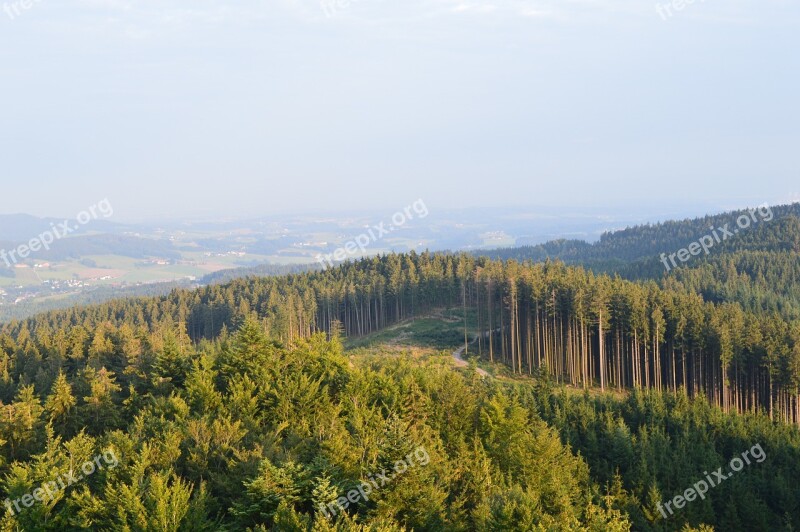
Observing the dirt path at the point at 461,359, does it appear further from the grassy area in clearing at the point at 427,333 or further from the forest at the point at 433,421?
the forest at the point at 433,421

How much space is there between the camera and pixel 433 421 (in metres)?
40.7

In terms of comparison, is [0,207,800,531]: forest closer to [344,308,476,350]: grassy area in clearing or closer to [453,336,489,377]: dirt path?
[453,336,489,377]: dirt path

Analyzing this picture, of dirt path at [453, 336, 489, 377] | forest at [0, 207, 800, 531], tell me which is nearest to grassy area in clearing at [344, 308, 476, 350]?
dirt path at [453, 336, 489, 377]

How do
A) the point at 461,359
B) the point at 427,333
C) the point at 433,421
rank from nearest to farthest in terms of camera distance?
1. the point at 433,421
2. the point at 461,359
3. the point at 427,333

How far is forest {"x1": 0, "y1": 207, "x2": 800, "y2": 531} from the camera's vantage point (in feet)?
77.7

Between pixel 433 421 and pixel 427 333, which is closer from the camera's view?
pixel 433 421

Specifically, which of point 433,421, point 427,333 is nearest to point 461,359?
point 427,333

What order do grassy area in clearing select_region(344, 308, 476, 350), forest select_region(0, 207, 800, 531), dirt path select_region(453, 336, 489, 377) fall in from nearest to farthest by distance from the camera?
forest select_region(0, 207, 800, 531)
dirt path select_region(453, 336, 489, 377)
grassy area in clearing select_region(344, 308, 476, 350)

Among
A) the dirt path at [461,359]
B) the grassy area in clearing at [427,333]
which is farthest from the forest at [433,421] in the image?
the grassy area in clearing at [427,333]

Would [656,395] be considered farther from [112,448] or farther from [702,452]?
[112,448]

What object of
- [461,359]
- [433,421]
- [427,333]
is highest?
[433,421]

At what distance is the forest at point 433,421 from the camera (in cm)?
2369

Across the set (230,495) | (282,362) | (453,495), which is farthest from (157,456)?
(282,362)

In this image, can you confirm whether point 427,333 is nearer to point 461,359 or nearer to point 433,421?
point 461,359
